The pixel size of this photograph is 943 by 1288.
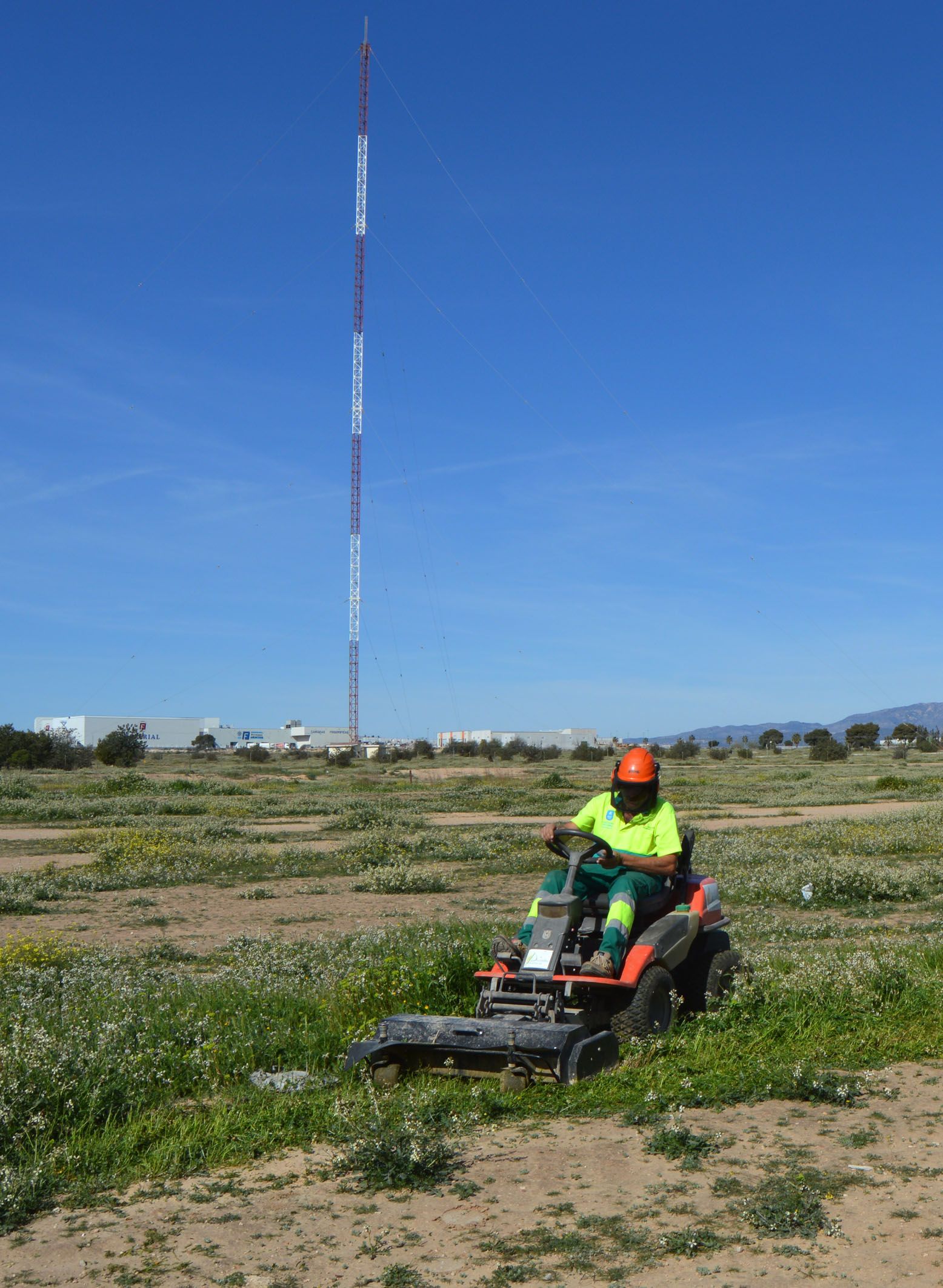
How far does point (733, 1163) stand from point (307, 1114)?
2.36m

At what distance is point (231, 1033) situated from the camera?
7781 mm

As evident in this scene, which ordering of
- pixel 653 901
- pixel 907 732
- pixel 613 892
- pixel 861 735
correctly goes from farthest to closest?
pixel 907 732, pixel 861 735, pixel 653 901, pixel 613 892

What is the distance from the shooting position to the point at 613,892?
26.6 feet

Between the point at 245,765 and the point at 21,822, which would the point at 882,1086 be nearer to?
the point at 21,822

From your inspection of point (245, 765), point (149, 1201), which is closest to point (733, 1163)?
point (149, 1201)

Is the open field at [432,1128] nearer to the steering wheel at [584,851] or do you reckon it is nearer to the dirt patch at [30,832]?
the steering wheel at [584,851]

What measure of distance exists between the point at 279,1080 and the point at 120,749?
81515 millimetres

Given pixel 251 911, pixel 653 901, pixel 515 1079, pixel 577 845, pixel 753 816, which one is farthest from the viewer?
pixel 753 816

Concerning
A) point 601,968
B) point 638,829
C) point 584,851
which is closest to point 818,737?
point 638,829

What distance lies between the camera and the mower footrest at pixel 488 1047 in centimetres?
670

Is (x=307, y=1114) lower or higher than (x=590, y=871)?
lower

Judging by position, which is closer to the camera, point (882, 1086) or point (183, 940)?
point (882, 1086)

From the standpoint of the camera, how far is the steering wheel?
816cm

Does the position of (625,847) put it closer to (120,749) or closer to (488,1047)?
(488,1047)
